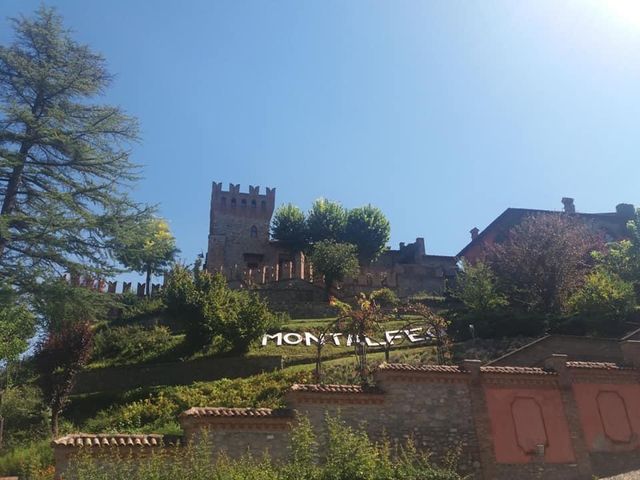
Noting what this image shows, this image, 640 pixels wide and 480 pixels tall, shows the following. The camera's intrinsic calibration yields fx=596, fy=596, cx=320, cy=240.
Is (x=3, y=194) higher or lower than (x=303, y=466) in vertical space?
higher

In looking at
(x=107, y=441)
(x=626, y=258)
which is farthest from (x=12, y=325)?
(x=626, y=258)

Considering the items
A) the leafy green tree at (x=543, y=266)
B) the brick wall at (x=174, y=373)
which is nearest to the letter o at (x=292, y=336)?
the brick wall at (x=174, y=373)

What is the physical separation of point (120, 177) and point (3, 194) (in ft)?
11.7

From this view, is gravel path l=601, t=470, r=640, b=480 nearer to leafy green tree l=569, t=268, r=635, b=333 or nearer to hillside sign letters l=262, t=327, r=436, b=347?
leafy green tree l=569, t=268, r=635, b=333

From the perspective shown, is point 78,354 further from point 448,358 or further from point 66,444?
point 448,358

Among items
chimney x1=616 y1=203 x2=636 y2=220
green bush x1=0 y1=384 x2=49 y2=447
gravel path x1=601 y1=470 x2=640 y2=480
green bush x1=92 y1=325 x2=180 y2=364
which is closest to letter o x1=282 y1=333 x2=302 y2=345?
green bush x1=92 y1=325 x2=180 y2=364

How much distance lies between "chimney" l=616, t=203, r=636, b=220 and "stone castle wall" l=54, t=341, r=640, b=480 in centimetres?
2998

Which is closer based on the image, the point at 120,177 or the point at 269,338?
the point at 120,177

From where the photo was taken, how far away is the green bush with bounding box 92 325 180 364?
25672mm

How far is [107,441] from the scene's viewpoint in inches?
417

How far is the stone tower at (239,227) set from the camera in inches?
1933

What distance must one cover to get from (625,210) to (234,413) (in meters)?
38.3

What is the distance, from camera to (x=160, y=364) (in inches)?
947

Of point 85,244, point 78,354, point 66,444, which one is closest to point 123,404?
point 78,354
